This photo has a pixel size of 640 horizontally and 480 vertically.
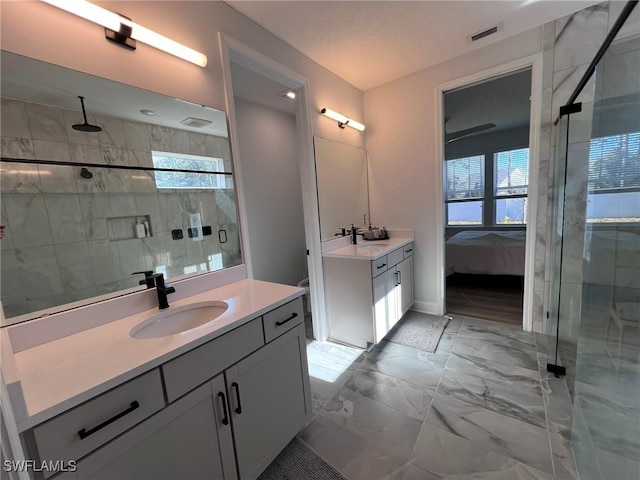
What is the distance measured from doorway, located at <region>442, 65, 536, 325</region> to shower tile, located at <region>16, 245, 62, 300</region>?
9.95ft

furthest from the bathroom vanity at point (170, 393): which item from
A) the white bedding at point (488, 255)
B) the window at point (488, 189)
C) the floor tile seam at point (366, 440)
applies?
the window at point (488, 189)

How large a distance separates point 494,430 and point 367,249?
151 centimetres

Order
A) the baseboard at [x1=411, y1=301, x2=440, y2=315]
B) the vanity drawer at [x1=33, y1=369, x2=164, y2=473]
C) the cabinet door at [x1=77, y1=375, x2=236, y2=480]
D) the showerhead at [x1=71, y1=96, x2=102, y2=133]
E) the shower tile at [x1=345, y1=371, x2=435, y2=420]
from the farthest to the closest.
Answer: the baseboard at [x1=411, y1=301, x2=440, y2=315] < the shower tile at [x1=345, y1=371, x2=435, y2=420] < the showerhead at [x1=71, y1=96, x2=102, y2=133] < the cabinet door at [x1=77, y1=375, x2=236, y2=480] < the vanity drawer at [x1=33, y1=369, x2=164, y2=473]

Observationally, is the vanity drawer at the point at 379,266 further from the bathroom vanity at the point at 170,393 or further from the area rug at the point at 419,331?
the bathroom vanity at the point at 170,393

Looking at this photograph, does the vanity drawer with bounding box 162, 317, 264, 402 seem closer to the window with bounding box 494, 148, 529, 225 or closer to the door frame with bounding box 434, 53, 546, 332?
the door frame with bounding box 434, 53, 546, 332

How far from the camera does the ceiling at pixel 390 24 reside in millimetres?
1737

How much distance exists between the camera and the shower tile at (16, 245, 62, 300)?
1.00 m

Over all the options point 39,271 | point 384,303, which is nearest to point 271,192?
point 384,303

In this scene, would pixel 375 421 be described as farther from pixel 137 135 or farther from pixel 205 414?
pixel 137 135

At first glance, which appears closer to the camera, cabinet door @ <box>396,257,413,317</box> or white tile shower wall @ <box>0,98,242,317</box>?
white tile shower wall @ <box>0,98,242,317</box>

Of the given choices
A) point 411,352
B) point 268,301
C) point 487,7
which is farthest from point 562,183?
point 268,301

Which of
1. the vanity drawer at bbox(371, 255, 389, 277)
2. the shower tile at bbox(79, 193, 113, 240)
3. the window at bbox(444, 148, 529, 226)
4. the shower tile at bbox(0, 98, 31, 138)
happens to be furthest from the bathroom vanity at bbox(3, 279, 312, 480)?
the window at bbox(444, 148, 529, 226)

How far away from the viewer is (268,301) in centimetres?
130

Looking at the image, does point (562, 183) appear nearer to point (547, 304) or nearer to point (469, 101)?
point (547, 304)
